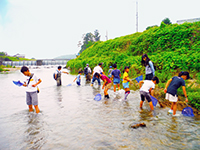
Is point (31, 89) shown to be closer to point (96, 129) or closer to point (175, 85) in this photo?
point (96, 129)

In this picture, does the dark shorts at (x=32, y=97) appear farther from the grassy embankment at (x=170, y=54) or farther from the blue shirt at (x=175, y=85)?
the grassy embankment at (x=170, y=54)

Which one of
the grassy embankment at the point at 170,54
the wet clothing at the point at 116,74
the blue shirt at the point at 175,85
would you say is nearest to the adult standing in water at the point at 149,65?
the blue shirt at the point at 175,85

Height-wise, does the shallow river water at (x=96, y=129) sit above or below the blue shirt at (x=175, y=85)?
below

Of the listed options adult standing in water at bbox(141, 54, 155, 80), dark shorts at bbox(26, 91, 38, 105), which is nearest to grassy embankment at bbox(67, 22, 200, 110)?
adult standing in water at bbox(141, 54, 155, 80)

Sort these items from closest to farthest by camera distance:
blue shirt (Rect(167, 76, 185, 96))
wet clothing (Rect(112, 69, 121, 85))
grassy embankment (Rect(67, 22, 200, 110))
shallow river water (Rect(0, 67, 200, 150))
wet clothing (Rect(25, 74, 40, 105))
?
1. shallow river water (Rect(0, 67, 200, 150))
2. blue shirt (Rect(167, 76, 185, 96))
3. wet clothing (Rect(25, 74, 40, 105))
4. grassy embankment (Rect(67, 22, 200, 110))
5. wet clothing (Rect(112, 69, 121, 85))

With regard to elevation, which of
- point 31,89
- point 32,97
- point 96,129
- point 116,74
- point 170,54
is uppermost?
point 170,54

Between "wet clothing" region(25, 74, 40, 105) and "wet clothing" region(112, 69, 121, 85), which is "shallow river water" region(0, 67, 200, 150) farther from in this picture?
"wet clothing" region(112, 69, 121, 85)

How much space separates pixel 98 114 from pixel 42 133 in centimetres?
213

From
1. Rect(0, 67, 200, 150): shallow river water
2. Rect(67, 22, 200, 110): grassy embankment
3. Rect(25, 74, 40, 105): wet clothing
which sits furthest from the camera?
Rect(67, 22, 200, 110): grassy embankment

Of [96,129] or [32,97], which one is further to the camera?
[32,97]

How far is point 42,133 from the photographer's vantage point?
4.28 m

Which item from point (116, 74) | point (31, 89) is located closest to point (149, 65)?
point (116, 74)

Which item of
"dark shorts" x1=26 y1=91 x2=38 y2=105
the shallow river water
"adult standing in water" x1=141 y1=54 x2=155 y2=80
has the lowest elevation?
the shallow river water

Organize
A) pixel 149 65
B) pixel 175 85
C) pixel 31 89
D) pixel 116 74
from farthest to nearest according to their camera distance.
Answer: pixel 116 74 < pixel 149 65 < pixel 31 89 < pixel 175 85
